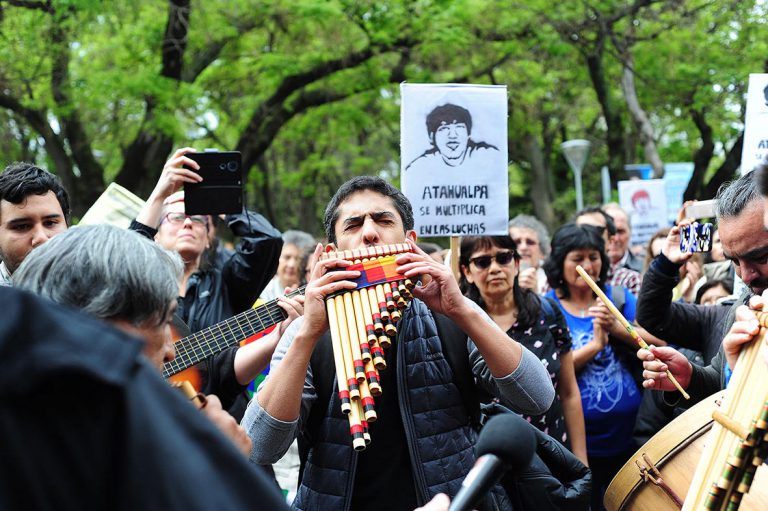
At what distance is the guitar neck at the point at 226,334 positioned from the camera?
12.5 ft

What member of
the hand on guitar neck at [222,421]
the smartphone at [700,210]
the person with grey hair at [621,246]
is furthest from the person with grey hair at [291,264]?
the hand on guitar neck at [222,421]

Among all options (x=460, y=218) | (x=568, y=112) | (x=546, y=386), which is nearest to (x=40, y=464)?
(x=546, y=386)

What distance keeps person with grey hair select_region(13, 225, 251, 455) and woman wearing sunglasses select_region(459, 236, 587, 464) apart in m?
3.17

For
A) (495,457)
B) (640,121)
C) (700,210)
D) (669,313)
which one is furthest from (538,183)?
(495,457)

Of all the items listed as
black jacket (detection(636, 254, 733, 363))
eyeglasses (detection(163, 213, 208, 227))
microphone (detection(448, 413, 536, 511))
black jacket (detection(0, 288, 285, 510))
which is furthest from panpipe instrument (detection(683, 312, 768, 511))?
eyeglasses (detection(163, 213, 208, 227))

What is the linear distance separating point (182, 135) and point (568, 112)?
43.1ft

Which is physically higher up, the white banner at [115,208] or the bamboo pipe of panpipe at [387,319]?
the white banner at [115,208]

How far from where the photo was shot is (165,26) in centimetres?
1393

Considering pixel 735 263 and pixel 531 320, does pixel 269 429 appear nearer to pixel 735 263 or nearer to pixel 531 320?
pixel 735 263

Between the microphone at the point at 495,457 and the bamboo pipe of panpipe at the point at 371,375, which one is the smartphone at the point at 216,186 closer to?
the bamboo pipe of panpipe at the point at 371,375

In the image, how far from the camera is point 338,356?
2.89m

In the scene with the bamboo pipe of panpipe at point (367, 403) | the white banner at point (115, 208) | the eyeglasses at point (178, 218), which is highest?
the white banner at point (115, 208)

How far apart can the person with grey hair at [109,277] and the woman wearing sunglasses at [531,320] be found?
125 inches

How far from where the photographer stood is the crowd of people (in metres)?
1.04
